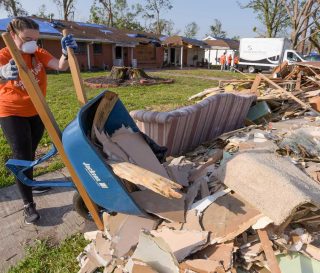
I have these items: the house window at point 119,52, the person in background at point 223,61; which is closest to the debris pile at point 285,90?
the house window at point 119,52

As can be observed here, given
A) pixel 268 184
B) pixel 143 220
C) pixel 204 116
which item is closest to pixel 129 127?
pixel 143 220

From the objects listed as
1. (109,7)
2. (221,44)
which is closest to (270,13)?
(221,44)

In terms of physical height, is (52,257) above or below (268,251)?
below

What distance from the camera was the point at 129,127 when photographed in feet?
10.1

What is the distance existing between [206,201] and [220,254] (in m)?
0.48

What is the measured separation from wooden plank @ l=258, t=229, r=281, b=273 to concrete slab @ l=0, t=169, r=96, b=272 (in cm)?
168

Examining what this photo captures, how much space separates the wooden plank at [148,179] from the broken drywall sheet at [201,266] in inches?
26.4

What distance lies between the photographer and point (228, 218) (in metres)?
2.53

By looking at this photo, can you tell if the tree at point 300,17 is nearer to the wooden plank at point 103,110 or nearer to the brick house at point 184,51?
the brick house at point 184,51

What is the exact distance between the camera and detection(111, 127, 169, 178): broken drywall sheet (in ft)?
9.27

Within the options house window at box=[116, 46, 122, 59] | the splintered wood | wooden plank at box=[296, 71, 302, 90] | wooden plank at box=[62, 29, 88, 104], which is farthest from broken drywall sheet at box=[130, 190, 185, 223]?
house window at box=[116, 46, 122, 59]

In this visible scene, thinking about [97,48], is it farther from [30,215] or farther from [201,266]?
[201,266]

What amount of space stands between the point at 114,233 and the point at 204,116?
2.62m

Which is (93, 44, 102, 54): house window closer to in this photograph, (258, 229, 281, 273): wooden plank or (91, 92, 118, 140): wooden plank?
(91, 92, 118, 140): wooden plank
